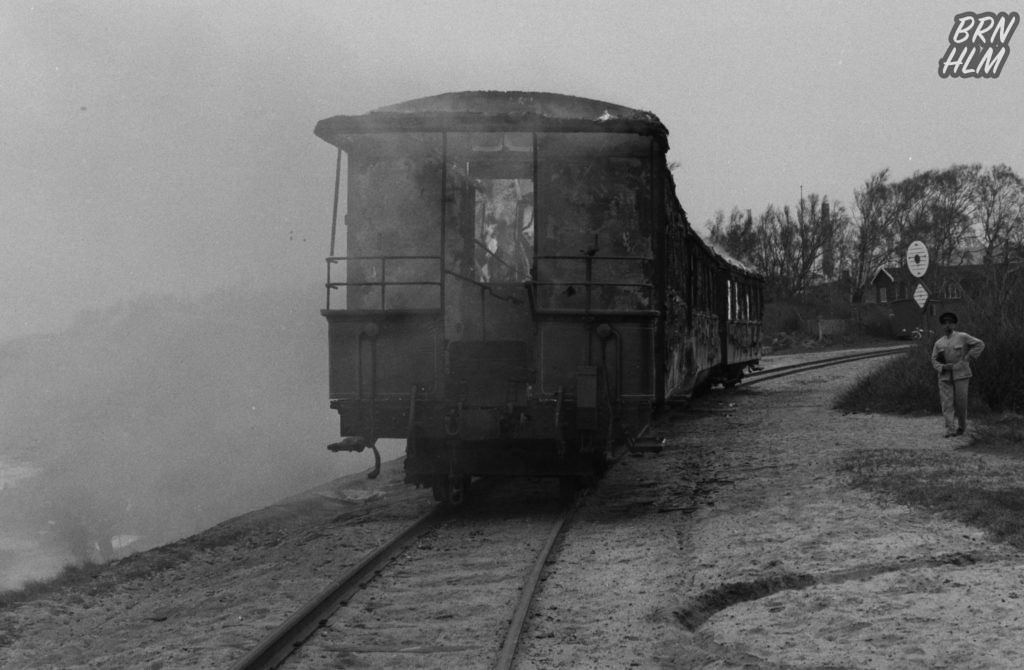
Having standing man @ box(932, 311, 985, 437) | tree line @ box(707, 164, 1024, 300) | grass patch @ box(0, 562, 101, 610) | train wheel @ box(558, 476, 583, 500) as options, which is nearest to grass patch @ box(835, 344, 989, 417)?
standing man @ box(932, 311, 985, 437)

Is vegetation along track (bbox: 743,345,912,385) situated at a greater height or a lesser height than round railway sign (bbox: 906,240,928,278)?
lesser

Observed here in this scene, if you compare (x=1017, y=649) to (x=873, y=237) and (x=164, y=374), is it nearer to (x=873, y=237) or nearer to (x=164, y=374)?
(x=164, y=374)

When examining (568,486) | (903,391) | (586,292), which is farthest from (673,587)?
(903,391)

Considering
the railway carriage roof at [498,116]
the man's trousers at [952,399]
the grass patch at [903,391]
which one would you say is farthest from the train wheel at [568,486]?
the grass patch at [903,391]

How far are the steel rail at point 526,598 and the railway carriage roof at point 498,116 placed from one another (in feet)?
10.9

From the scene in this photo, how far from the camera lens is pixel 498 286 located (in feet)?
30.6

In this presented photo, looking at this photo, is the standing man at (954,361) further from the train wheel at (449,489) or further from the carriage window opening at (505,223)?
the train wheel at (449,489)

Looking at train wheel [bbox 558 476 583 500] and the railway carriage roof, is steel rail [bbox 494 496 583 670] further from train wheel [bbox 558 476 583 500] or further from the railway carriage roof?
the railway carriage roof

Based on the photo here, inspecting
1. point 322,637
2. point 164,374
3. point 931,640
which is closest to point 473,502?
point 322,637

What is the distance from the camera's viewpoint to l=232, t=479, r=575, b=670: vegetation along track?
5086 mm

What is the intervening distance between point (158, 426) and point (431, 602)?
40.7 m

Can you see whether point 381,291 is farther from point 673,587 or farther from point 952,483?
point 952,483

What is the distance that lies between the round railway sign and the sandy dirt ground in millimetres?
3770

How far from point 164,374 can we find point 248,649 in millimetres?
47612
